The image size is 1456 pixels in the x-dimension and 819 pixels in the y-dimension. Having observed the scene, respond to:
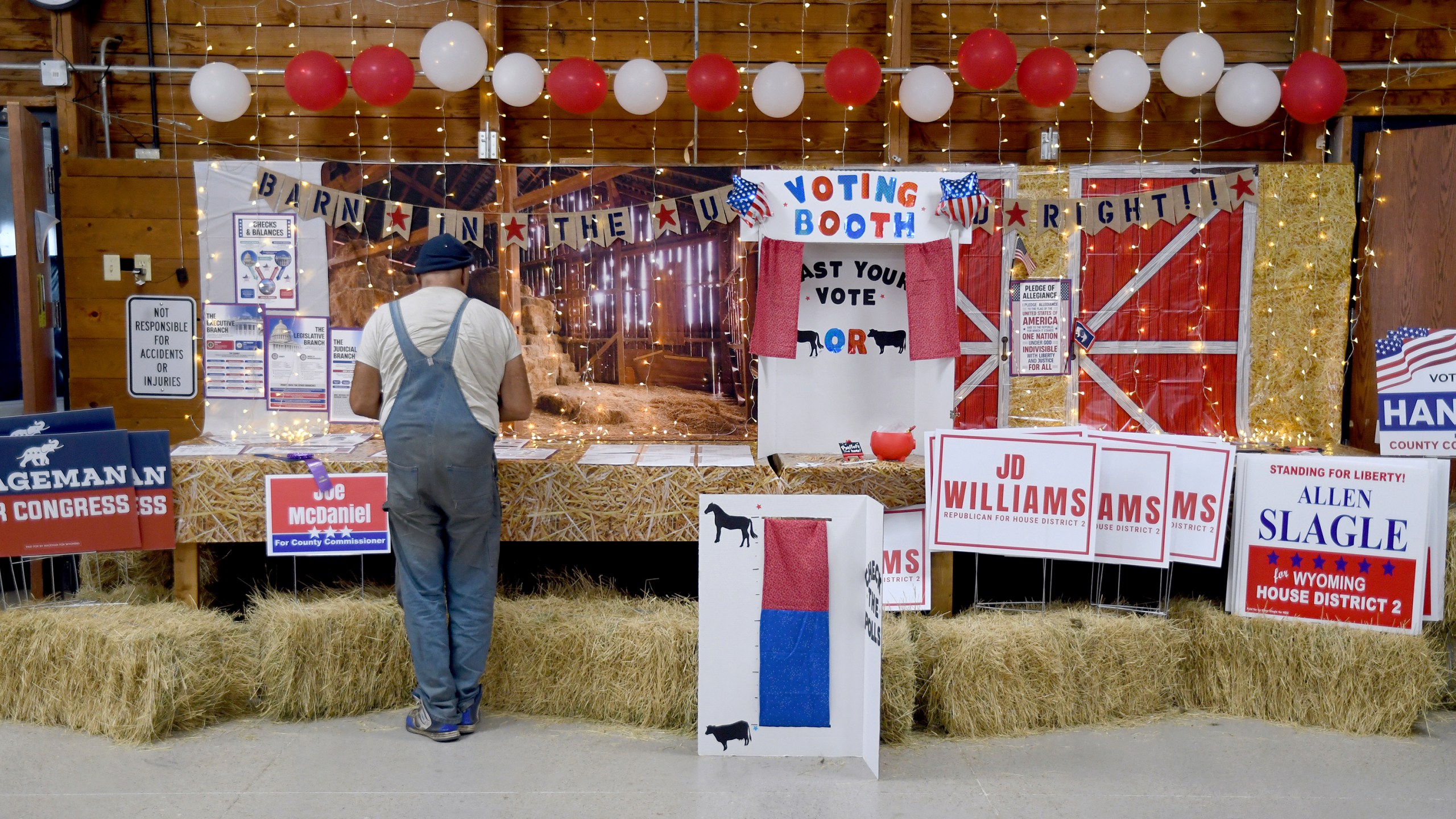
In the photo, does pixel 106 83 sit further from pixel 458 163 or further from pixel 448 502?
pixel 448 502

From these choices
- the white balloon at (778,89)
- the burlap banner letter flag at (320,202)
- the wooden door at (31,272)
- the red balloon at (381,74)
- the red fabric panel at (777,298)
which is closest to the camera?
the red fabric panel at (777,298)

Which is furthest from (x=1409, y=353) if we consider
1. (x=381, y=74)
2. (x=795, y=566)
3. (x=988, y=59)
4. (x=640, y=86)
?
(x=381, y=74)

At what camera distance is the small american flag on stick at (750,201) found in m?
5.12

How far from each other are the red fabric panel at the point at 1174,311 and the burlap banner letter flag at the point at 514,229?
3549 millimetres

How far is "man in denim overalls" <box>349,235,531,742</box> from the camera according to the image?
4070mm

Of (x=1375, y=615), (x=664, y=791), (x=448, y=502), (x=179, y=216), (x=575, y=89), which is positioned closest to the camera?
(x=664, y=791)

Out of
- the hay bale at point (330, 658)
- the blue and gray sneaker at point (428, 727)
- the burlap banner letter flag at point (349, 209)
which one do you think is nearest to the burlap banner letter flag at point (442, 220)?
the burlap banner letter flag at point (349, 209)

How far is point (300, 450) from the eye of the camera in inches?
208

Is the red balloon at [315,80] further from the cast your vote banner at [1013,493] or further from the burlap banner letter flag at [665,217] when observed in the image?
the cast your vote banner at [1013,493]

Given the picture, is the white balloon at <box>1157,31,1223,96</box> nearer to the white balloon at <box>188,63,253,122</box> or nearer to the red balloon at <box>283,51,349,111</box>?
the red balloon at <box>283,51,349,111</box>

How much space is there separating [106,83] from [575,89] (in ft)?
10.3

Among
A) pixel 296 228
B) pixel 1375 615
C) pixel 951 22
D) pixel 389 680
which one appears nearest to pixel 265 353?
pixel 296 228

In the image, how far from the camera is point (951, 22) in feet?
22.8

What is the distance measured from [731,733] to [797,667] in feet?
1.17
